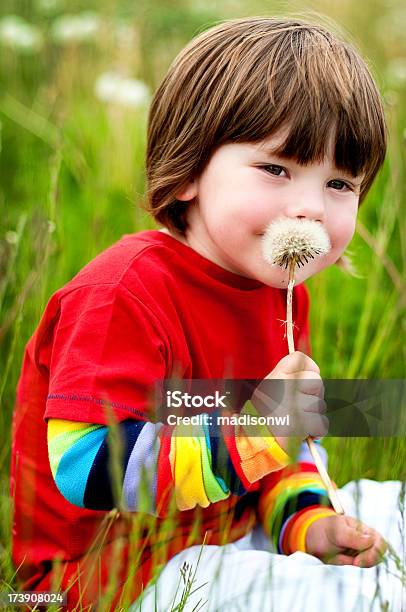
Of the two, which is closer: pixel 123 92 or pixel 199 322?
pixel 199 322

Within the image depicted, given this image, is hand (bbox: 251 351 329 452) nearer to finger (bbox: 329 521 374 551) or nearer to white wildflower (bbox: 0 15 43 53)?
finger (bbox: 329 521 374 551)

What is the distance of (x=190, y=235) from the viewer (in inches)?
46.0

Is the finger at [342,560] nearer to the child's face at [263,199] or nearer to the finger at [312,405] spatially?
the finger at [312,405]

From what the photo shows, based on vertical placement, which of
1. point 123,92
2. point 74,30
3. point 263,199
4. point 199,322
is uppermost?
point 74,30

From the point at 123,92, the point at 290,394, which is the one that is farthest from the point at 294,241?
the point at 123,92

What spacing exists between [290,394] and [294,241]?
17 cm

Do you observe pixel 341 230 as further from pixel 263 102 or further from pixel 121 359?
pixel 121 359

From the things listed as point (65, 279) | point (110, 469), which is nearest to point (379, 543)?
point (110, 469)

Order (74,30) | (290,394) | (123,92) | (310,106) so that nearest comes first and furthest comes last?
1. (290,394)
2. (310,106)
3. (123,92)
4. (74,30)

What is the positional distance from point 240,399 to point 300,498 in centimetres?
23

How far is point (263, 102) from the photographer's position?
→ 1031 mm

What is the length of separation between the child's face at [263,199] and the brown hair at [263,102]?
0.02 m

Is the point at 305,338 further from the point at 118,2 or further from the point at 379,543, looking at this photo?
the point at 118,2

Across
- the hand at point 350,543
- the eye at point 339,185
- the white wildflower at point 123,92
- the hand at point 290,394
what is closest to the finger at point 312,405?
the hand at point 290,394
